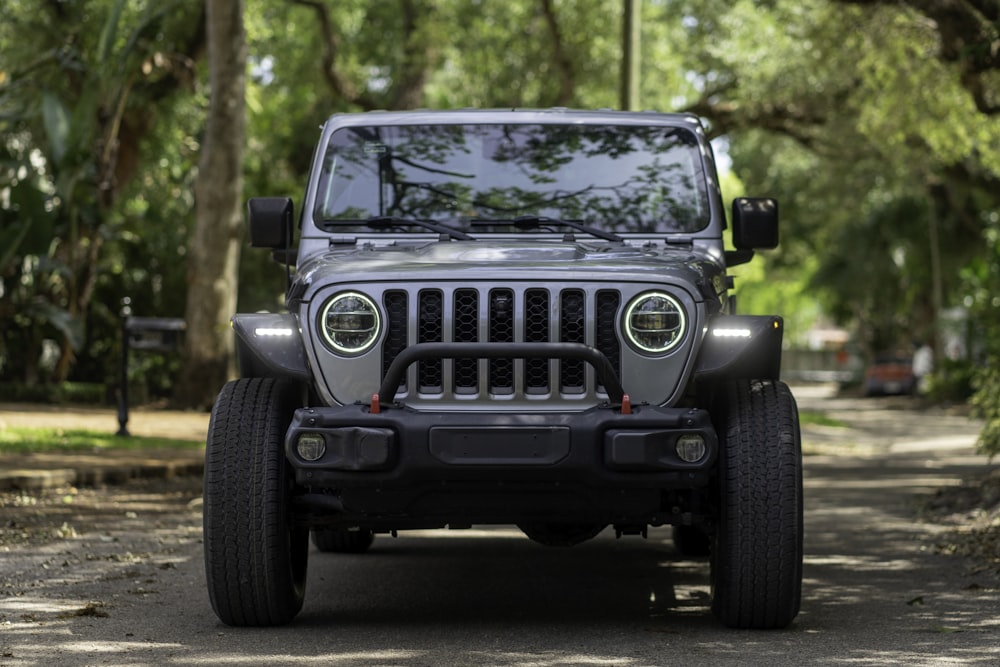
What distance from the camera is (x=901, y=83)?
69.1 ft

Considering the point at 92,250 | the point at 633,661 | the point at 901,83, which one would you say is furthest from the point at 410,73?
the point at 633,661

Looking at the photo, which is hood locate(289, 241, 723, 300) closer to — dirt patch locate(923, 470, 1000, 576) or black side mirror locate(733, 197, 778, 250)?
black side mirror locate(733, 197, 778, 250)

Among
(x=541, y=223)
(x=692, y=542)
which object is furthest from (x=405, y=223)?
(x=692, y=542)

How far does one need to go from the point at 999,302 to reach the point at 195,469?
18.9 meters

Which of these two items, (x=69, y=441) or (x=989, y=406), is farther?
(x=69, y=441)

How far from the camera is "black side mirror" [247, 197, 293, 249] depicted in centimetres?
784

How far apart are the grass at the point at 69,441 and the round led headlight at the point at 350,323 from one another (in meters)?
8.94

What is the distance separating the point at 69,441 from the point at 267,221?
925 centimetres

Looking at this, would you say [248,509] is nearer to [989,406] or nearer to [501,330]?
[501,330]

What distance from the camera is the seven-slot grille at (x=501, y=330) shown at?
6602 mm

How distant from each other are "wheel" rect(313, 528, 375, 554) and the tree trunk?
11.6 metres

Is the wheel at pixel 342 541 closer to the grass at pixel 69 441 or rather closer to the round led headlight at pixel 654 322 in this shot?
the round led headlight at pixel 654 322

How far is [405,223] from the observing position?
311 inches

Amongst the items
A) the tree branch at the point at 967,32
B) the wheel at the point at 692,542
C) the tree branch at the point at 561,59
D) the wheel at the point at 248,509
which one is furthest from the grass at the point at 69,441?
the tree branch at the point at 561,59
